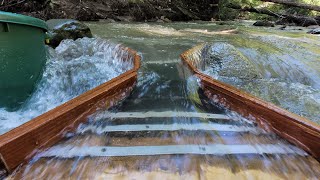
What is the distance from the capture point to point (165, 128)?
2336mm

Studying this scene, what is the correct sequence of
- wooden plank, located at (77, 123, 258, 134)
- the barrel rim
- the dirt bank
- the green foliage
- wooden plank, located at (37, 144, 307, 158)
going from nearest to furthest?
wooden plank, located at (37, 144, 307, 158), wooden plank, located at (77, 123, 258, 134), the barrel rim, the dirt bank, the green foliage

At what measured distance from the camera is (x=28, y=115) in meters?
2.97

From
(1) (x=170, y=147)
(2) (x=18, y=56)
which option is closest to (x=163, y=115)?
(1) (x=170, y=147)

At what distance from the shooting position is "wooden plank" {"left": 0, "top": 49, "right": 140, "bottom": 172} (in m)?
1.70

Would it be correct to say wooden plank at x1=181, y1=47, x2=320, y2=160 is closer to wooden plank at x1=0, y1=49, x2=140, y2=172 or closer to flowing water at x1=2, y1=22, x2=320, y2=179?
flowing water at x1=2, y1=22, x2=320, y2=179

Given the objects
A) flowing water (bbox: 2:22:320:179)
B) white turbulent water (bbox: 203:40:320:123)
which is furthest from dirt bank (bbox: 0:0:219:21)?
flowing water (bbox: 2:22:320:179)

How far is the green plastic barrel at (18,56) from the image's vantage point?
2.64 m

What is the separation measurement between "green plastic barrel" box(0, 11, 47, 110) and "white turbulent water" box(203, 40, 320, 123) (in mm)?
2621

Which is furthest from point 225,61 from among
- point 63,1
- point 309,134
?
point 63,1

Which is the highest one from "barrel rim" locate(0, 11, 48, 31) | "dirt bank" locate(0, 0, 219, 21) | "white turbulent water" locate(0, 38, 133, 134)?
"barrel rim" locate(0, 11, 48, 31)

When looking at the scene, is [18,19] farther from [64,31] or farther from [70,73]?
[64,31]

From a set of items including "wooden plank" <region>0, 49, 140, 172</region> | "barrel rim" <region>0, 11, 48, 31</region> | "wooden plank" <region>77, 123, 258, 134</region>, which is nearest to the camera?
"wooden plank" <region>0, 49, 140, 172</region>

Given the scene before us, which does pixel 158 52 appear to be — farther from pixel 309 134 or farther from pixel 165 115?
pixel 309 134

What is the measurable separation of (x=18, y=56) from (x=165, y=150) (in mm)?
1749
